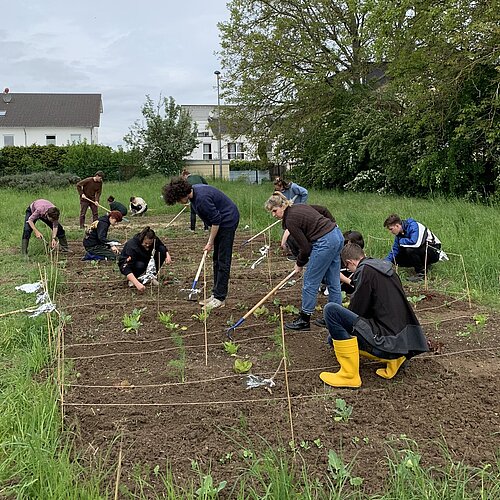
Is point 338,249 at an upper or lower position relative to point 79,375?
upper

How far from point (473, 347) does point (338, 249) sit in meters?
1.28

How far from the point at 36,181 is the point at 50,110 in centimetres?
2321

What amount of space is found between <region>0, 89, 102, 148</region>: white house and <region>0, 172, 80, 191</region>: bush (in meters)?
18.3

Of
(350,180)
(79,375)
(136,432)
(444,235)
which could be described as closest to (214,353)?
(79,375)

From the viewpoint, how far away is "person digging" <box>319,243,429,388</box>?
3.23 meters

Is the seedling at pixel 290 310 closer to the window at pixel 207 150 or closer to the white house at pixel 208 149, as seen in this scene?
the white house at pixel 208 149

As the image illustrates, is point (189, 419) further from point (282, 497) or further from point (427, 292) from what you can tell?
point (427, 292)

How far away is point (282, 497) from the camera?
2.17 metres

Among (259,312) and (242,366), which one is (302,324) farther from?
(242,366)

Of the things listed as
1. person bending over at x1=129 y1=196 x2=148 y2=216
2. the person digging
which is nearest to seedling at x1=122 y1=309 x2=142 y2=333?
the person digging

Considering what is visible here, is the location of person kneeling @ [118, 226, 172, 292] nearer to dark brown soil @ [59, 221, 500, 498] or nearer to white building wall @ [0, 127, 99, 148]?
dark brown soil @ [59, 221, 500, 498]

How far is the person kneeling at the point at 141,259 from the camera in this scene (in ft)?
19.0

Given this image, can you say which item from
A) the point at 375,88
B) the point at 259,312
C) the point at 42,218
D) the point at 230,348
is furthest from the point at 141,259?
the point at 375,88

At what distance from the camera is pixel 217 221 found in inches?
198
